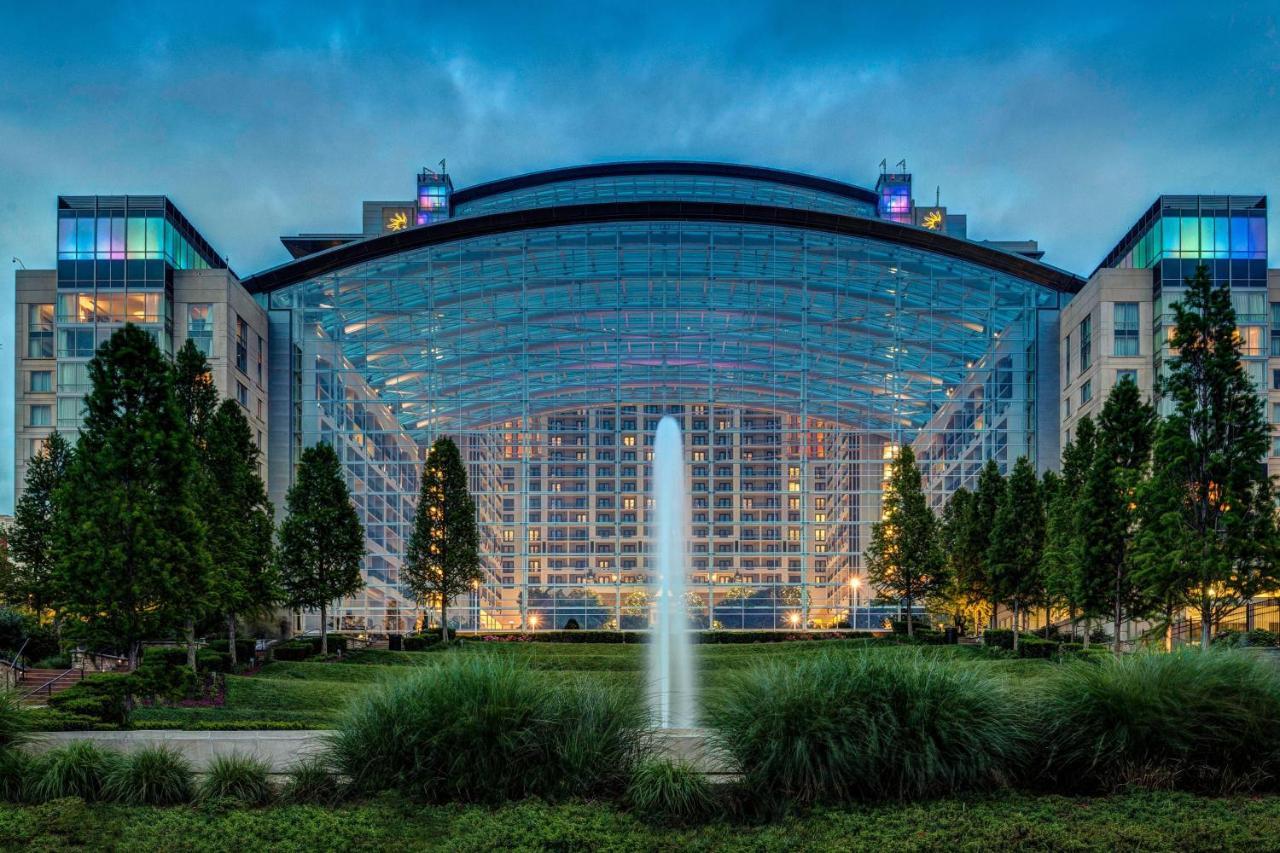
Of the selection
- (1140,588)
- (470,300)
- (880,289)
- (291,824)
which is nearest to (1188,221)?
(880,289)

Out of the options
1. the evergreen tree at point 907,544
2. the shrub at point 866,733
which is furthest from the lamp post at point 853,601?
the shrub at point 866,733

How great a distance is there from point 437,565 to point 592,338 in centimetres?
1544

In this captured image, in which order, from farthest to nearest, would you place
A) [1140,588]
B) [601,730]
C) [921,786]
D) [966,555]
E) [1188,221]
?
[1188,221] < [966,555] < [1140,588] < [601,730] < [921,786]

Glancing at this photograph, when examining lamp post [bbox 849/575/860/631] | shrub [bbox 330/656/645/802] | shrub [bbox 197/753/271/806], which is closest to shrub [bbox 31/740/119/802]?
shrub [bbox 197/753/271/806]

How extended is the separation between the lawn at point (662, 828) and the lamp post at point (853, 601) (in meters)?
40.7

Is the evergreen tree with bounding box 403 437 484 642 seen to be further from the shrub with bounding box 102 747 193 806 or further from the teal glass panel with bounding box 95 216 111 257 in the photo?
the shrub with bounding box 102 747 193 806

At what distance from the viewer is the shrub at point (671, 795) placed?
9.77 metres

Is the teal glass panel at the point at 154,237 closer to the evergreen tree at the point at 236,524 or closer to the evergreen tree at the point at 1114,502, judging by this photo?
the evergreen tree at the point at 236,524

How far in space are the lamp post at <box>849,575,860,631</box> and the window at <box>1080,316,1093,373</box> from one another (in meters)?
15.0

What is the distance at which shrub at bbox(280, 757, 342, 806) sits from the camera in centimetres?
1055

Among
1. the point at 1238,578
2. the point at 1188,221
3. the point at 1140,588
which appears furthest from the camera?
the point at 1188,221

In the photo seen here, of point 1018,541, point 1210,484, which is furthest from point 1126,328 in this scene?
point 1210,484

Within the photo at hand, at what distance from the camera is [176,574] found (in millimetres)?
22828

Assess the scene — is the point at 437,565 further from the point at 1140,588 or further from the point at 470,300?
the point at 1140,588
